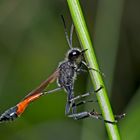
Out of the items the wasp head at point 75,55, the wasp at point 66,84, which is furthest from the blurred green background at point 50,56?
the wasp head at point 75,55

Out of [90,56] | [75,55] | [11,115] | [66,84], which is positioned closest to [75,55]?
[75,55]

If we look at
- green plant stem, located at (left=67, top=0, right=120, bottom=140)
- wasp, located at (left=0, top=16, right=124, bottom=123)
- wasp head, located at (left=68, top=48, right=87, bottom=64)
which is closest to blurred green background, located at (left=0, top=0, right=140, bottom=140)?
wasp, located at (left=0, top=16, right=124, bottom=123)

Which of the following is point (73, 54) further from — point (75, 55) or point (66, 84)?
point (66, 84)

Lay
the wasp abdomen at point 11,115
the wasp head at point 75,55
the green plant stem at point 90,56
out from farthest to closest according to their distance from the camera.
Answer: the wasp abdomen at point 11,115
the wasp head at point 75,55
the green plant stem at point 90,56

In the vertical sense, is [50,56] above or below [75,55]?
above

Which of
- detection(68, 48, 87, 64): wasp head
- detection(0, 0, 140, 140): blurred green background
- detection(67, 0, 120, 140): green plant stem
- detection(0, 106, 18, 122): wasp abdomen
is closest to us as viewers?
detection(67, 0, 120, 140): green plant stem

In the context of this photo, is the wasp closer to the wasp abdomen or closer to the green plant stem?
the wasp abdomen

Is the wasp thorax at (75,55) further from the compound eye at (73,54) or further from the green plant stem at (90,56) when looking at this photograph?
the green plant stem at (90,56)

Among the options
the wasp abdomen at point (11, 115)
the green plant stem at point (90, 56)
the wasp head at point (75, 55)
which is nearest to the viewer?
the green plant stem at point (90, 56)

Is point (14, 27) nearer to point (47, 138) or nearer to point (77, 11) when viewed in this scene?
point (47, 138)
